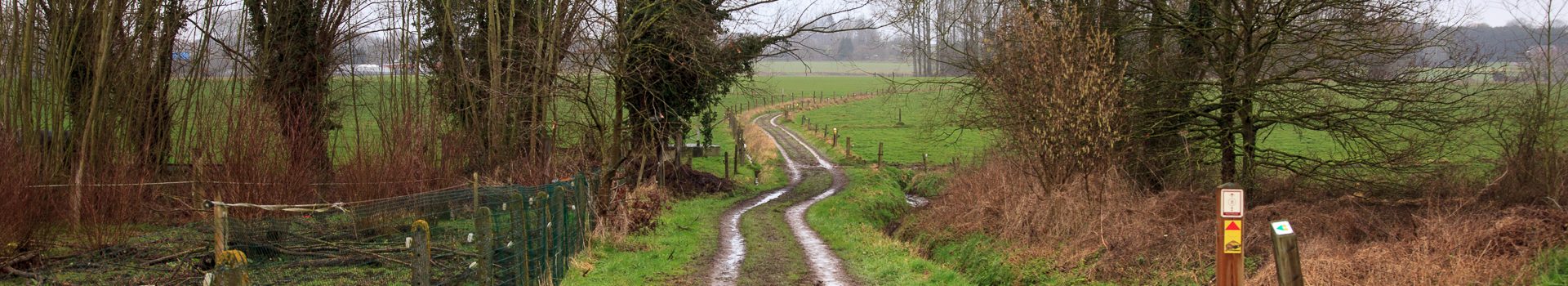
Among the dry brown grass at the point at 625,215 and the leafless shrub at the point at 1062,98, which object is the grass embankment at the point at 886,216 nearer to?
the leafless shrub at the point at 1062,98

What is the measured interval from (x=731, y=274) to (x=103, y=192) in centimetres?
956

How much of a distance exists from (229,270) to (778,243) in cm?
1094

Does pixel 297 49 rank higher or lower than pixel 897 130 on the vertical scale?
higher

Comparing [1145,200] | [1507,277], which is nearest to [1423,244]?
[1507,277]

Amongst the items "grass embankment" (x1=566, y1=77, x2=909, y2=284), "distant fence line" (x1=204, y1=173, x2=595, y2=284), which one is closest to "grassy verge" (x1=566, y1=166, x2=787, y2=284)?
"grass embankment" (x1=566, y1=77, x2=909, y2=284)

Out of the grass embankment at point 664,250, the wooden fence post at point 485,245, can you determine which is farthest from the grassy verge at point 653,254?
the wooden fence post at point 485,245

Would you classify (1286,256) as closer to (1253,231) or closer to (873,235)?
(1253,231)

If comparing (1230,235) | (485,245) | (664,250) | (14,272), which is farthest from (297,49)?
(1230,235)

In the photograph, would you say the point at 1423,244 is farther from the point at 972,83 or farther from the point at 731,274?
the point at 972,83

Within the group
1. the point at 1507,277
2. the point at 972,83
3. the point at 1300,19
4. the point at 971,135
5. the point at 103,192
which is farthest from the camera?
the point at 971,135

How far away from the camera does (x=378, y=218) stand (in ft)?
45.6

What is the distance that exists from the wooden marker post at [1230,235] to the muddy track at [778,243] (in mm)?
5618

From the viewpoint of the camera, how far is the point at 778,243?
16625 mm

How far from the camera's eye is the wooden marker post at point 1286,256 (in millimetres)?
6219
